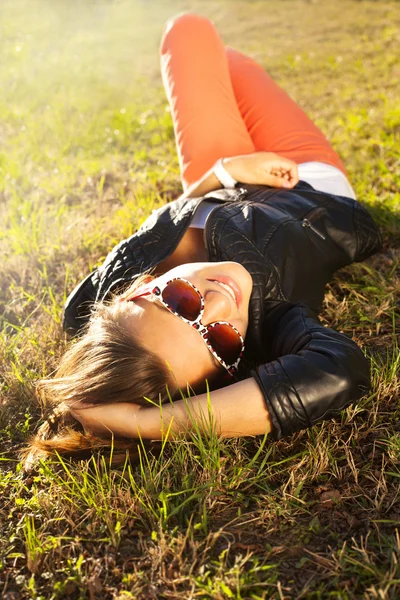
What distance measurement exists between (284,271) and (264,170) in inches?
30.5

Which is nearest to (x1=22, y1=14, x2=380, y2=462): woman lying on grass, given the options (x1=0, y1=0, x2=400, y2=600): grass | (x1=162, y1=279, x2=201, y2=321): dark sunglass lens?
(x1=162, y1=279, x2=201, y2=321): dark sunglass lens

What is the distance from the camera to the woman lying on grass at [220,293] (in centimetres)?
219

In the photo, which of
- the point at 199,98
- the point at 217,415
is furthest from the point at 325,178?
the point at 217,415

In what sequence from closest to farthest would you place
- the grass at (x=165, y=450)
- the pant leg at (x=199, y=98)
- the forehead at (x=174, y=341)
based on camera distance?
1. the grass at (x=165, y=450)
2. the forehead at (x=174, y=341)
3. the pant leg at (x=199, y=98)

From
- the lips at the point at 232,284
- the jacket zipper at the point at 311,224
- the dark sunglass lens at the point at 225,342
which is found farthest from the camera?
the jacket zipper at the point at 311,224

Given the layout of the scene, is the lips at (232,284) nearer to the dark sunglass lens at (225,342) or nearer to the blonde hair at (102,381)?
Result: the dark sunglass lens at (225,342)

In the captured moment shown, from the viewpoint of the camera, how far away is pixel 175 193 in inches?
177

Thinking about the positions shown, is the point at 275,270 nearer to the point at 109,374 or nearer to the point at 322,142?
the point at 109,374

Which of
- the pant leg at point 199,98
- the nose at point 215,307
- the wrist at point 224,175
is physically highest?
the pant leg at point 199,98

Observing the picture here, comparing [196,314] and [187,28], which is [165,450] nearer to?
[196,314]

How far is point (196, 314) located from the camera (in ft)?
7.63

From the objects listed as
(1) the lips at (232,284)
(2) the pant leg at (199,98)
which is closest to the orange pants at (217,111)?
(2) the pant leg at (199,98)

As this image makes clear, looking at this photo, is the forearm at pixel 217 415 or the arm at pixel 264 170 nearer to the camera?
the forearm at pixel 217 415

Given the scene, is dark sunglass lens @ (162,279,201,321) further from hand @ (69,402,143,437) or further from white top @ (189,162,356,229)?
white top @ (189,162,356,229)
